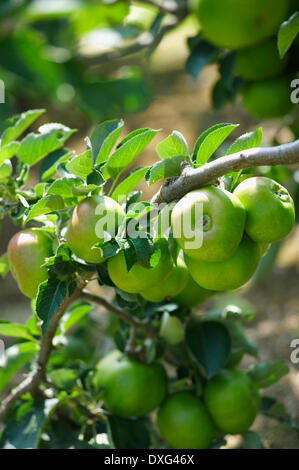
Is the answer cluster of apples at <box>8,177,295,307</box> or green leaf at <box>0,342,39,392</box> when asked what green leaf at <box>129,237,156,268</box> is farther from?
green leaf at <box>0,342,39,392</box>

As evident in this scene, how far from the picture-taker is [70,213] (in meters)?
0.73

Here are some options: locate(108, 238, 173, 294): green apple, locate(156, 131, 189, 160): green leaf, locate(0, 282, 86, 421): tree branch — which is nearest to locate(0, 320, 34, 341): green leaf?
locate(0, 282, 86, 421): tree branch

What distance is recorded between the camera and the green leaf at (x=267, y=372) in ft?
3.10

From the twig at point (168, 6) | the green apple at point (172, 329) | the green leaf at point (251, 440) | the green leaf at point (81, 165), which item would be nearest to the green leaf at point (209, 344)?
the green apple at point (172, 329)

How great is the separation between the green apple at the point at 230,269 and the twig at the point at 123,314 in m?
0.23

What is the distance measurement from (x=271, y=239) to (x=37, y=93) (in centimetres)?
214

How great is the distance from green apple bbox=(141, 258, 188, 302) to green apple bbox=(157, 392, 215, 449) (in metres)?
0.22

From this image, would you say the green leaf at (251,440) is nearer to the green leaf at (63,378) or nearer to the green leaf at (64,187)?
the green leaf at (63,378)

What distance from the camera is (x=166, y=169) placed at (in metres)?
0.68

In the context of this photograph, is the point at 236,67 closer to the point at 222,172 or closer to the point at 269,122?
the point at 222,172

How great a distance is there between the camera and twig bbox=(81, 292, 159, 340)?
2.79ft

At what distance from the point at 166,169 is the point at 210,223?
0.10 meters

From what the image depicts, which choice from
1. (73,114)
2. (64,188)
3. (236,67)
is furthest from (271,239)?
(73,114)

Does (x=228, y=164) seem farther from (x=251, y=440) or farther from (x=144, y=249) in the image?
(x=251, y=440)
